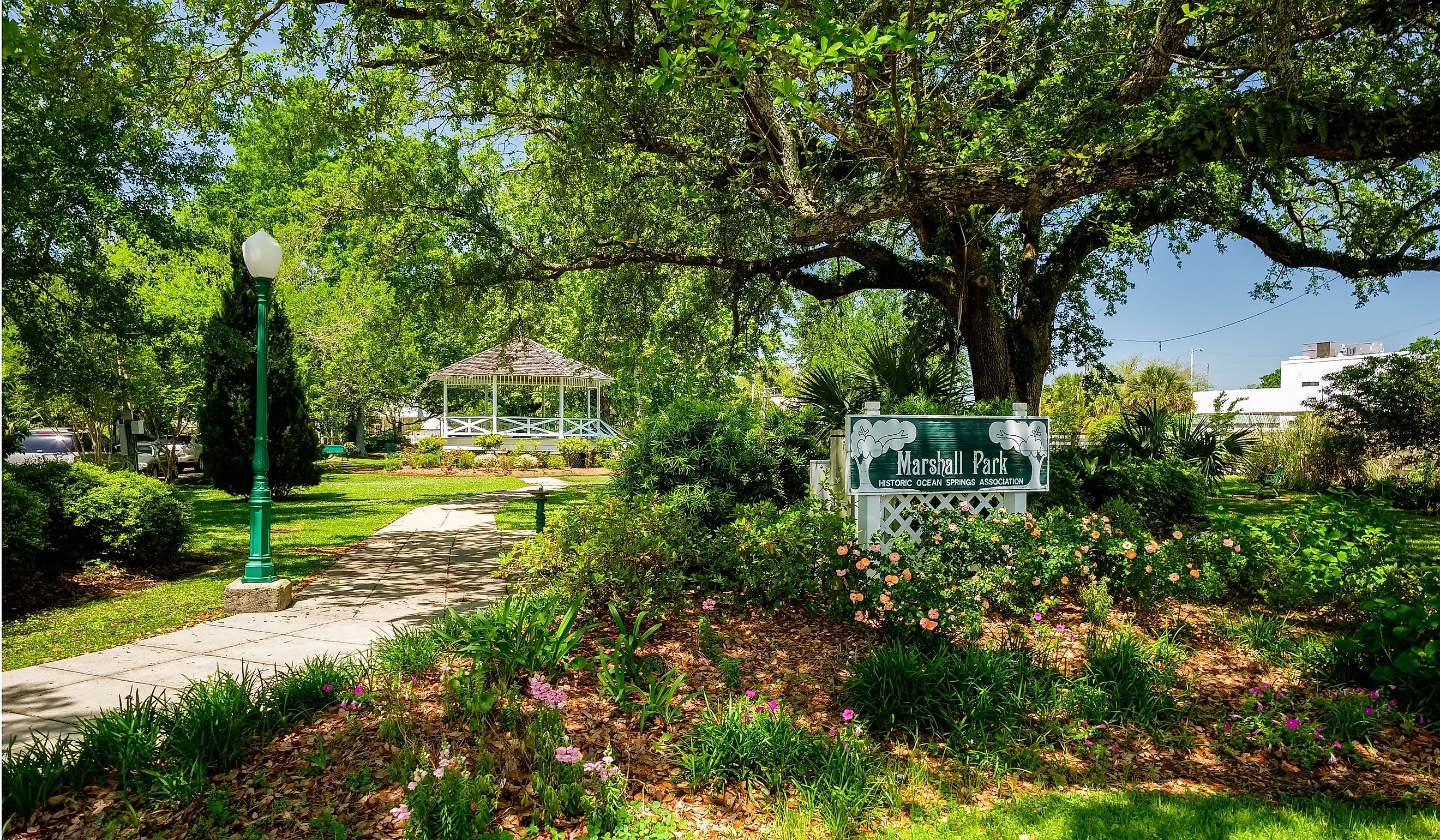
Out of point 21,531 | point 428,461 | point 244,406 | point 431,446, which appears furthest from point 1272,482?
point 431,446

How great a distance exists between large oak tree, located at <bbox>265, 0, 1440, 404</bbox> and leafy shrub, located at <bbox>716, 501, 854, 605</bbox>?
120 inches

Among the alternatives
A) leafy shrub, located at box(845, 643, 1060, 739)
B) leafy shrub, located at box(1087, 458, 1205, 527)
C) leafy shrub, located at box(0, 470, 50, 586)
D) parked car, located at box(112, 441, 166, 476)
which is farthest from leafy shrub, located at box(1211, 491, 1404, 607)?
parked car, located at box(112, 441, 166, 476)

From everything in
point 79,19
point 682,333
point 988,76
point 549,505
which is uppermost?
point 79,19

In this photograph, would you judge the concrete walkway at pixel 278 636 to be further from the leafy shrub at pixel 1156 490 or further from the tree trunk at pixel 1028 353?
the tree trunk at pixel 1028 353

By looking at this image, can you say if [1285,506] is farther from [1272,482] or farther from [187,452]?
[187,452]

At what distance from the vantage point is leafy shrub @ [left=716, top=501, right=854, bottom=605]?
5.29 m

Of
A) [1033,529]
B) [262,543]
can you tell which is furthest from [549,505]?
[1033,529]

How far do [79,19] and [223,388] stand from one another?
822 centimetres

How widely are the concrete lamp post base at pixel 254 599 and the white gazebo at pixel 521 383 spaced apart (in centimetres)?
2176

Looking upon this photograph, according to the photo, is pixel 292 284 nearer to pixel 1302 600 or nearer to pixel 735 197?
pixel 735 197

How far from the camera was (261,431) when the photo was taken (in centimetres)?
727

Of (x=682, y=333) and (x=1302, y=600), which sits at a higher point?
(x=682, y=333)

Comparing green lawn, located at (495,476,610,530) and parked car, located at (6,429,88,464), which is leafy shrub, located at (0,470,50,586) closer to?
green lawn, located at (495,476,610,530)

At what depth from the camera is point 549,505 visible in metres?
14.5
